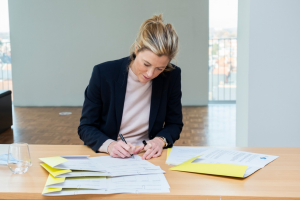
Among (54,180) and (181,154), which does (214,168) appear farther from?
(54,180)

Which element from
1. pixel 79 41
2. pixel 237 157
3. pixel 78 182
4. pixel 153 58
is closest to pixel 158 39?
pixel 153 58

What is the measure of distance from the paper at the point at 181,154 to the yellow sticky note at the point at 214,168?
5 cm

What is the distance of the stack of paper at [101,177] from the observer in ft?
3.19

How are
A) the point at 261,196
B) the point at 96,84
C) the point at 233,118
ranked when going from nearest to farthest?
the point at 261,196 → the point at 96,84 → the point at 233,118

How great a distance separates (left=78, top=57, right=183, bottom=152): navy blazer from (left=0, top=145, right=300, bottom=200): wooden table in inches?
13.6

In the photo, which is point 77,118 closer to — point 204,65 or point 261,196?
point 204,65

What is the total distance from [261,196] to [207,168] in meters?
0.23

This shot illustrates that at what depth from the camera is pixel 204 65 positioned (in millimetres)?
6164

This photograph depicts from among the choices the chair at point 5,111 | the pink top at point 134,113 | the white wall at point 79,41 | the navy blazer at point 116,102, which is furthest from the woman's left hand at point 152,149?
the white wall at point 79,41

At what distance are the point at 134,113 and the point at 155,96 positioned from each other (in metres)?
0.13

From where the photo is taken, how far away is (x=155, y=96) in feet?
5.29

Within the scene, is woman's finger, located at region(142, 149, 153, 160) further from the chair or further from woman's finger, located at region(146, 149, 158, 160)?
the chair

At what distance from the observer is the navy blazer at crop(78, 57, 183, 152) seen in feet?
5.03

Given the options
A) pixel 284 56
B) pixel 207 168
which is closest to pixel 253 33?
pixel 284 56
